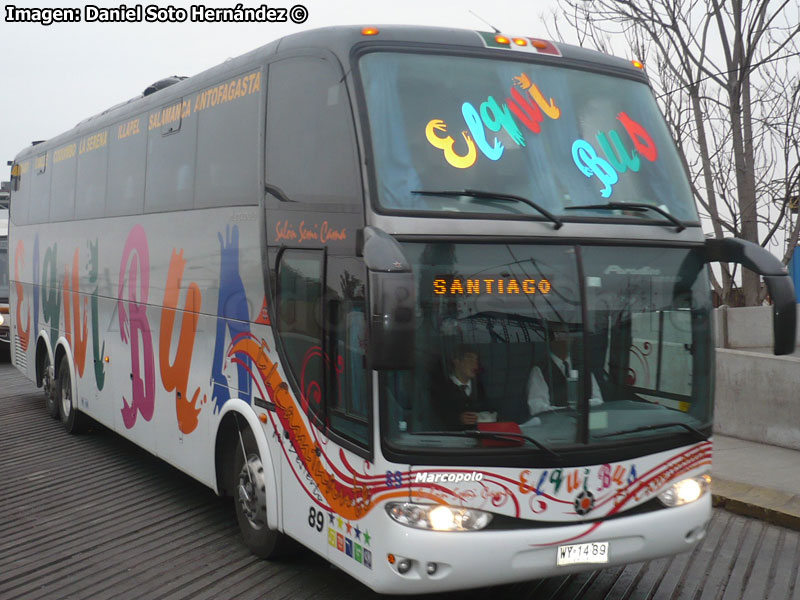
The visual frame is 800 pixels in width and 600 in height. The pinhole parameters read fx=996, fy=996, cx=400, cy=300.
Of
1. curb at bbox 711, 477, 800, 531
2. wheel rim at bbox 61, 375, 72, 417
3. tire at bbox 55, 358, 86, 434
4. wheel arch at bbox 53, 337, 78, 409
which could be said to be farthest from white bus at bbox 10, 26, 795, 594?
wheel rim at bbox 61, 375, 72, 417

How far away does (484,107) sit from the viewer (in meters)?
6.05

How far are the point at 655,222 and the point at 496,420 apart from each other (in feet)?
5.36

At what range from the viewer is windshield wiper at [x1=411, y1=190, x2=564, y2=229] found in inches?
223

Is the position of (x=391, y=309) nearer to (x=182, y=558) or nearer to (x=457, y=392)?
(x=457, y=392)

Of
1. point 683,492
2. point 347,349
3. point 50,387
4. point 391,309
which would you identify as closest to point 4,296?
point 50,387

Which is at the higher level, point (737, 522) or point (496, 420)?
point (496, 420)

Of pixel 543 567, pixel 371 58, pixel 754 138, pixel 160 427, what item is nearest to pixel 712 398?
pixel 543 567

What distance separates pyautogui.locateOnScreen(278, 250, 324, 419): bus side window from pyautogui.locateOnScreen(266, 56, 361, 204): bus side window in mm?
415

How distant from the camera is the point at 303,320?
6.40 m

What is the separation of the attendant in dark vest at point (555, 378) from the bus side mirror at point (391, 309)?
978 millimetres

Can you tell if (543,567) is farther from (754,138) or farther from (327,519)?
(754,138)

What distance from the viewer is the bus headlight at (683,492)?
607cm

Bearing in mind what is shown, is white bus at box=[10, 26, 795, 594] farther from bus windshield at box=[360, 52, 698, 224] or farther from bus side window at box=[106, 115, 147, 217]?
bus side window at box=[106, 115, 147, 217]

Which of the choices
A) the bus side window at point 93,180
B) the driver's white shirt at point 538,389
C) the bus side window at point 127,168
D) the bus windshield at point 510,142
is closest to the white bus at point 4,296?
the bus side window at point 93,180
